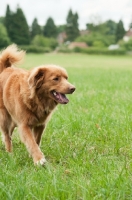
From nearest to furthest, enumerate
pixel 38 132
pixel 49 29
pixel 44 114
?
pixel 44 114 < pixel 38 132 < pixel 49 29

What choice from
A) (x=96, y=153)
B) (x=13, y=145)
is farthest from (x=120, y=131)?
(x=13, y=145)

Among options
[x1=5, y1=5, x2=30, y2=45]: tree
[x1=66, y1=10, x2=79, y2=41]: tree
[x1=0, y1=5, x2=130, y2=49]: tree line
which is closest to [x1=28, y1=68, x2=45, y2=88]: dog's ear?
[x1=0, y1=5, x2=130, y2=49]: tree line

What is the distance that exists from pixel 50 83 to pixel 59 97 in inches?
7.8

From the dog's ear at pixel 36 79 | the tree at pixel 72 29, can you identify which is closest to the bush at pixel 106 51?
the tree at pixel 72 29

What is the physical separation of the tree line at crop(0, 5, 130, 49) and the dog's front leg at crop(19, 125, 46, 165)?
60.7m

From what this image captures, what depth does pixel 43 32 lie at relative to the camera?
8994 cm

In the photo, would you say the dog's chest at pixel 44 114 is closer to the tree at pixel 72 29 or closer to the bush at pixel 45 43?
the bush at pixel 45 43

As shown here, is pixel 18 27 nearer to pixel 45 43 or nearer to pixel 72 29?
pixel 45 43

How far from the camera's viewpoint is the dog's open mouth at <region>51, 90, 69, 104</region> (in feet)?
12.9

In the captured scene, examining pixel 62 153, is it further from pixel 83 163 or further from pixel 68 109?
pixel 68 109

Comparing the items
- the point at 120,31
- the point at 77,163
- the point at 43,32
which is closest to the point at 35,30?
the point at 43,32

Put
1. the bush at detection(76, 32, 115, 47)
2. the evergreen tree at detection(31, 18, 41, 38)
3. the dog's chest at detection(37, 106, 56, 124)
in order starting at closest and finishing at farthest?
the dog's chest at detection(37, 106, 56, 124)
the bush at detection(76, 32, 115, 47)
the evergreen tree at detection(31, 18, 41, 38)

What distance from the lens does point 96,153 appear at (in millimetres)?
3994

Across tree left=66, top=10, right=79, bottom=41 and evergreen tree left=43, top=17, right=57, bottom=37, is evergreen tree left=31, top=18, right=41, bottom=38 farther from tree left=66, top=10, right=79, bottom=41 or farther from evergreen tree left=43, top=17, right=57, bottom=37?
tree left=66, top=10, right=79, bottom=41
